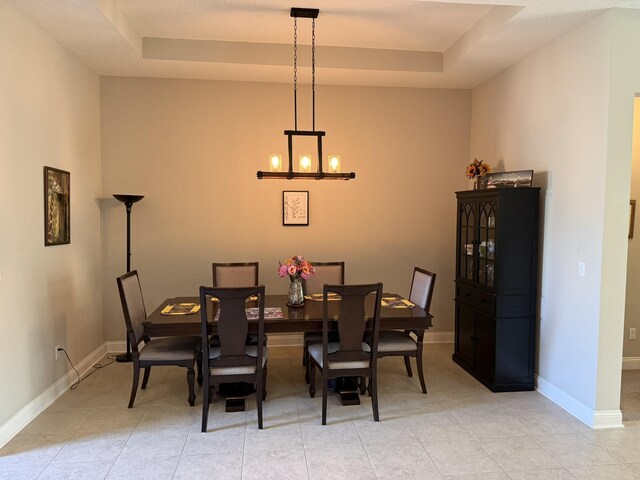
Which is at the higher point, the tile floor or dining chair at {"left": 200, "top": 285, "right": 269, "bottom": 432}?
dining chair at {"left": 200, "top": 285, "right": 269, "bottom": 432}

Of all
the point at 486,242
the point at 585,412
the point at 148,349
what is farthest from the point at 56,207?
the point at 585,412

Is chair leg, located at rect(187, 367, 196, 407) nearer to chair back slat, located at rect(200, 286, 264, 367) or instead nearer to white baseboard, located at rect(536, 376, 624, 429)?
chair back slat, located at rect(200, 286, 264, 367)

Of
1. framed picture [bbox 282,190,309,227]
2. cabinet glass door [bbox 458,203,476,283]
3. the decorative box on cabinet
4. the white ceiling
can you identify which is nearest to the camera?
the white ceiling

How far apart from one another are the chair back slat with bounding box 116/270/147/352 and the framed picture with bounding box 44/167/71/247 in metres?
0.67

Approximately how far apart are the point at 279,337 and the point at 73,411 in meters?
2.22

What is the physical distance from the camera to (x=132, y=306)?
3.70 metres

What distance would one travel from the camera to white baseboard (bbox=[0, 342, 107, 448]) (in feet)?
10.0

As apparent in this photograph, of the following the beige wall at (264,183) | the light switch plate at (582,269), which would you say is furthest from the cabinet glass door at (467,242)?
the light switch plate at (582,269)

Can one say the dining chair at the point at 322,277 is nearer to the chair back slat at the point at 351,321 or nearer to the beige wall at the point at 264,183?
the beige wall at the point at 264,183

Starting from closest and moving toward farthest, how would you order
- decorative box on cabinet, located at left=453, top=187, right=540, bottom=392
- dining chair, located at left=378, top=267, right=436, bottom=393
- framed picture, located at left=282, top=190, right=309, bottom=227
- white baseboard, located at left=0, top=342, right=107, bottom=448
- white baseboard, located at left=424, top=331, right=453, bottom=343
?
white baseboard, located at left=0, top=342, right=107, bottom=448
dining chair, located at left=378, top=267, right=436, bottom=393
decorative box on cabinet, located at left=453, top=187, right=540, bottom=392
framed picture, located at left=282, top=190, right=309, bottom=227
white baseboard, located at left=424, top=331, right=453, bottom=343

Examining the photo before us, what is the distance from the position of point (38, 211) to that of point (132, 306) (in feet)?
3.30

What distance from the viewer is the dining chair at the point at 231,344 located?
10.2ft

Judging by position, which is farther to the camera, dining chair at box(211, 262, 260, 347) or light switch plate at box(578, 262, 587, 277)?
dining chair at box(211, 262, 260, 347)

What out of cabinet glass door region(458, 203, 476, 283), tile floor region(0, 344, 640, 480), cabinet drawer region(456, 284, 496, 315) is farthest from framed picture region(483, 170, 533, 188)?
tile floor region(0, 344, 640, 480)
